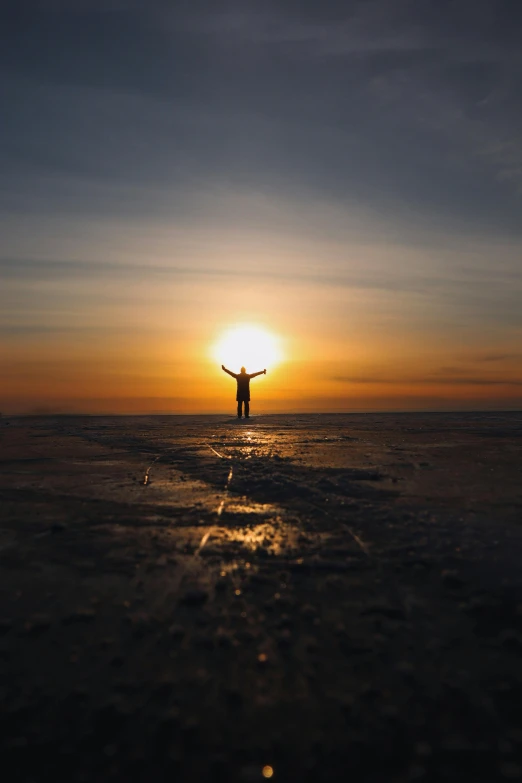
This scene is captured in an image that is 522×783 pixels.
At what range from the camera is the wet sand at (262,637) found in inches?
94.0

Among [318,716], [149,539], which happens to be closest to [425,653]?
[318,716]

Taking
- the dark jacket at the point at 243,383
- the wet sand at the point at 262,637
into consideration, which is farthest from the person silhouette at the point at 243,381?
the wet sand at the point at 262,637

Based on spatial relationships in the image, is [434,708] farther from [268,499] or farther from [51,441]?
[51,441]

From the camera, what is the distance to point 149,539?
5.46m

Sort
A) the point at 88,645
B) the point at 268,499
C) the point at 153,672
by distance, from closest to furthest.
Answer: the point at 153,672
the point at 88,645
the point at 268,499

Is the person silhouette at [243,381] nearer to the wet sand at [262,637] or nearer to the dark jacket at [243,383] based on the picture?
the dark jacket at [243,383]

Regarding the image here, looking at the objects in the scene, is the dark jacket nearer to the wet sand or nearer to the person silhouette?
the person silhouette

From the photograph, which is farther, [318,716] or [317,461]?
[317,461]

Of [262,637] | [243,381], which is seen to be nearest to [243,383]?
[243,381]

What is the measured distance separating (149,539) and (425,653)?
10.2 ft

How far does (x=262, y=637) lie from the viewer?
3.40 meters

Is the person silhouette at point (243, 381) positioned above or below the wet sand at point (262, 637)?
above

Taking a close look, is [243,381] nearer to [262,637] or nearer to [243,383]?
[243,383]

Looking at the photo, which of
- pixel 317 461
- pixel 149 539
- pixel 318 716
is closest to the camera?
pixel 318 716
